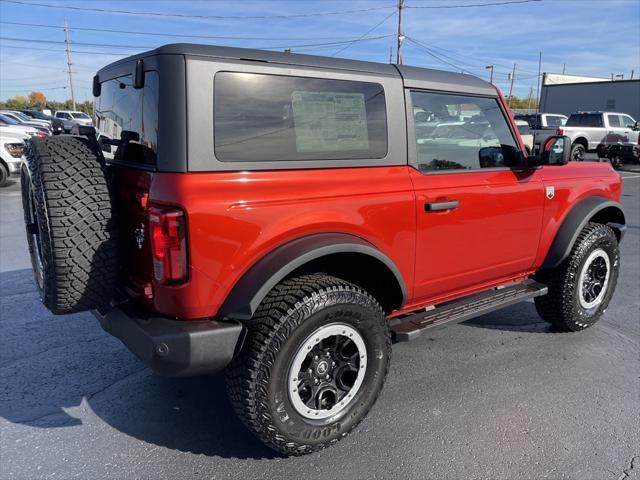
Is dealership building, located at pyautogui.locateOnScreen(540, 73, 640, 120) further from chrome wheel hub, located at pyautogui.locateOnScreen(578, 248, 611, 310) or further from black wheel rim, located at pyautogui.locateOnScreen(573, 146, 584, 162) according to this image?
chrome wheel hub, located at pyautogui.locateOnScreen(578, 248, 611, 310)

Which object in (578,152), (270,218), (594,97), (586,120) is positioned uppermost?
(594,97)

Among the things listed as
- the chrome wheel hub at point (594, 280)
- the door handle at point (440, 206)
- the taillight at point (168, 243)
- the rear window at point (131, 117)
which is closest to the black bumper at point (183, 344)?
the taillight at point (168, 243)

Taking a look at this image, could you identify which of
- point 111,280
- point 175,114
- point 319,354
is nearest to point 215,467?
point 319,354

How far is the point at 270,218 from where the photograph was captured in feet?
7.86

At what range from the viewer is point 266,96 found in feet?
8.14

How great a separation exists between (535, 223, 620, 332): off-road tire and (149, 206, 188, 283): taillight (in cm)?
299

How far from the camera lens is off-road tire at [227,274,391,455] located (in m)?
2.41

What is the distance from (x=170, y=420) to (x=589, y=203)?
3.36m

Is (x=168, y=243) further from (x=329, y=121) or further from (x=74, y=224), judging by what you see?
(x=329, y=121)

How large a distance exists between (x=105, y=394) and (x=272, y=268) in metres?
1.61

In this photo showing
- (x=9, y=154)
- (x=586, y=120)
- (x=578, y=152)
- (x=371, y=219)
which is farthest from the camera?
(x=586, y=120)

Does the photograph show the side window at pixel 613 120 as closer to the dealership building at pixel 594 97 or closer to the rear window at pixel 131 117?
the dealership building at pixel 594 97

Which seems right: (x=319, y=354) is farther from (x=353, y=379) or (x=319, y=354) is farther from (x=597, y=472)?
(x=597, y=472)

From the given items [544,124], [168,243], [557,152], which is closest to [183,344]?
[168,243]
